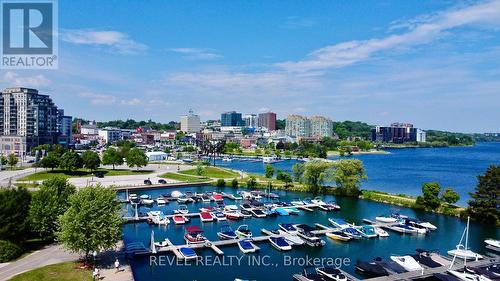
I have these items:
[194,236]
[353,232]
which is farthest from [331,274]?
[194,236]

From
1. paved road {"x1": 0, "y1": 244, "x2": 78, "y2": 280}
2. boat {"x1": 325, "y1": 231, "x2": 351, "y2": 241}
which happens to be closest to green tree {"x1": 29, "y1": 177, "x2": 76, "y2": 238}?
paved road {"x1": 0, "y1": 244, "x2": 78, "y2": 280}

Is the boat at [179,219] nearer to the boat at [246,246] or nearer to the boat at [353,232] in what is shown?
the boat at [246,246]

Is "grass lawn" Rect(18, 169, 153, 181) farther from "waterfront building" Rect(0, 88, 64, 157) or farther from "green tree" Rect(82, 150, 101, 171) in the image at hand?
"waterfront building" Rect(0, 88, 64, 157)

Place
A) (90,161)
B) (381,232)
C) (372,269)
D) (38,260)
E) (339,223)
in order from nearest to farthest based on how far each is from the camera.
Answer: (38,260) < (372,269) < (381,232) < (339,223) < (90,161)

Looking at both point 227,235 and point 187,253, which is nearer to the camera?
point 187,253

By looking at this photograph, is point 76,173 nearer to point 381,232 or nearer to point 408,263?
point 381,232

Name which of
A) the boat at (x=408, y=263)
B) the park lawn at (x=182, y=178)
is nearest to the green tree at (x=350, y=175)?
the park lawn at (x=182, y=178)

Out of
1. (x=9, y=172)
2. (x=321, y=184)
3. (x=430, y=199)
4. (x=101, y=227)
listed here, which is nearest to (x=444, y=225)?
(x=430, y=199)
